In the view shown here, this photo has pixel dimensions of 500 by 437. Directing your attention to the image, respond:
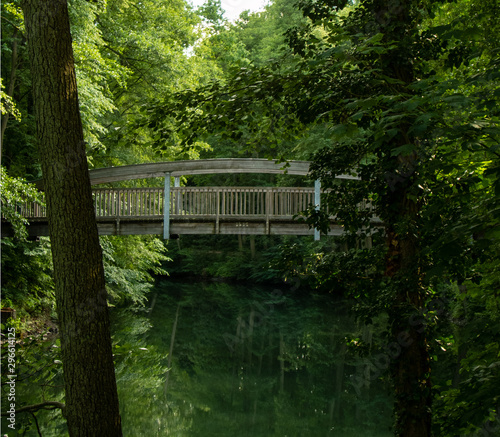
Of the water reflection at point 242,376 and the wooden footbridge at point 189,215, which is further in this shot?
the wooden footbridge at point 189,215

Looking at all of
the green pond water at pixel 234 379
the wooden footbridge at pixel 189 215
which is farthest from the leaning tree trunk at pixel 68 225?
the wooden footbridge at pixel 189 215

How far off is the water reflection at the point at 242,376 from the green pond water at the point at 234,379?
0.02 m

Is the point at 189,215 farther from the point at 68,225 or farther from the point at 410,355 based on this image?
the point at 68,225

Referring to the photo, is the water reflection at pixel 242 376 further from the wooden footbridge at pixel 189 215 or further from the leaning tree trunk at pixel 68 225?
the wooden footbridge at pixel 189 215

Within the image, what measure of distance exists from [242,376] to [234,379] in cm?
24

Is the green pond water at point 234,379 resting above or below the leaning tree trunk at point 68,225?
below

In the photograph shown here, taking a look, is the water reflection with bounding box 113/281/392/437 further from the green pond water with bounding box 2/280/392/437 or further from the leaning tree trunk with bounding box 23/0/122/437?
the leaning tree trunk with bounding box 23/0/122/437

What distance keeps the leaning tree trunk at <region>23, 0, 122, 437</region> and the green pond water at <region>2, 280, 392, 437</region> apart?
0.33 meters

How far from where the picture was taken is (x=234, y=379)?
35.9 feet

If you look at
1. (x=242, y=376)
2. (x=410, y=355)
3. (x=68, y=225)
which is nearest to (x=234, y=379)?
(x=242, y=376)

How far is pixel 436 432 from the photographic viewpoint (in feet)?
11.9

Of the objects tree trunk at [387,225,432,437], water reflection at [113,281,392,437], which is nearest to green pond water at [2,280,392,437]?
water reflection at [113,281,392,437]

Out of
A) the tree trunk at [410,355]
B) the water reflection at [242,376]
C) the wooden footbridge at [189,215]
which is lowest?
the water reflection at [242,376]

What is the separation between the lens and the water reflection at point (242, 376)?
8.35 meters
